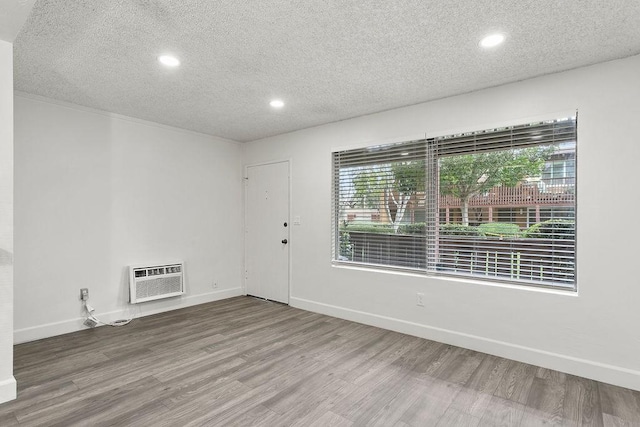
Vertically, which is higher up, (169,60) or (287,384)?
(169,60)

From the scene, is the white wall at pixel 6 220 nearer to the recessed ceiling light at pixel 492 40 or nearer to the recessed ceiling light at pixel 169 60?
the recessed ceiling light at pixel 169 60

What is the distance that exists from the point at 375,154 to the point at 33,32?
3223 mm

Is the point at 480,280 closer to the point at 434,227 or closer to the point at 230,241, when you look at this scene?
the point at 434,227

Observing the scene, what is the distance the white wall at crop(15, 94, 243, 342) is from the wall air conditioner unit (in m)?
0.11

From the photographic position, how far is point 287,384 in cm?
257

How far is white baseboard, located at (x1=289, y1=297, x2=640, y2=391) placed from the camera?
2564 mm

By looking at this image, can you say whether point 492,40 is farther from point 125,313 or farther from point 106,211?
point 125,313

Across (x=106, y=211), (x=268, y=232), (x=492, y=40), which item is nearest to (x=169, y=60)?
(x=106, y=211)

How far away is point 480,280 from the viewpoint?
3260mm

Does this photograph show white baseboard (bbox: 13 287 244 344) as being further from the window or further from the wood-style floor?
the window

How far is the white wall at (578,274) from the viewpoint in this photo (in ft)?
8.39

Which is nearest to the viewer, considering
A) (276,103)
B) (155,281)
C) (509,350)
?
(509,350)

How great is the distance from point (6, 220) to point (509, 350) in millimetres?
4134

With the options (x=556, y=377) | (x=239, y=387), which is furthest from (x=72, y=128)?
(x=556, y=377)
